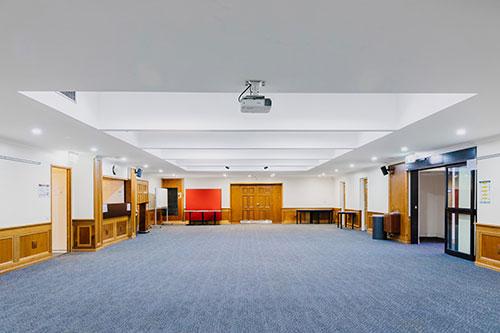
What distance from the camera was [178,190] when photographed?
20.9m

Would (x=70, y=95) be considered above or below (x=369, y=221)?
A: above

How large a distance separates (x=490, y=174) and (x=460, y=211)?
1518 millimetres

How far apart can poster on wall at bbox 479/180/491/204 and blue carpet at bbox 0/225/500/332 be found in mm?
1385

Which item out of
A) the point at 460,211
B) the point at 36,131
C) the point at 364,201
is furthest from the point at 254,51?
the point at 364,201

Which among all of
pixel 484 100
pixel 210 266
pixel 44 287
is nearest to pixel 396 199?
pixel 210 266

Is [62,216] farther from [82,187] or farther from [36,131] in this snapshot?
[36,131]

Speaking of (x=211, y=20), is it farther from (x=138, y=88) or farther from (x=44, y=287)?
(x=44, y=287)

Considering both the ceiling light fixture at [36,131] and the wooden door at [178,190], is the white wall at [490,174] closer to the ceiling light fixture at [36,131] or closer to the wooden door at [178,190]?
the ceiling light fixture at [36,131]

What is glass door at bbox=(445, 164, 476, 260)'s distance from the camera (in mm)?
8500

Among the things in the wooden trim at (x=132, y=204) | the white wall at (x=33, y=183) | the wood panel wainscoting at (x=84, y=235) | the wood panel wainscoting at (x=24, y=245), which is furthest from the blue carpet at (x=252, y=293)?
the wooden trim at (x=132, y=204)

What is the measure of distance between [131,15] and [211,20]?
51 centimetres

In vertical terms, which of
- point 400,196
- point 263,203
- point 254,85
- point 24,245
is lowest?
point 263,203

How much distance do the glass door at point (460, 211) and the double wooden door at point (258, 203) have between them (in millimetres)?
12248

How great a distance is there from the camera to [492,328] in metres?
4.24
